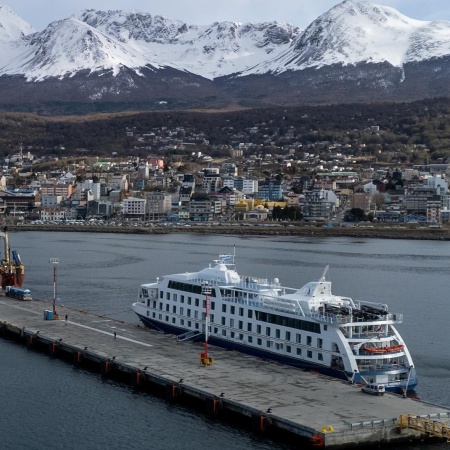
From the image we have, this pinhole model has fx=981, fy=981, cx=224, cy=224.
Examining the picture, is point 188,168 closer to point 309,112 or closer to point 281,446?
point 309,112

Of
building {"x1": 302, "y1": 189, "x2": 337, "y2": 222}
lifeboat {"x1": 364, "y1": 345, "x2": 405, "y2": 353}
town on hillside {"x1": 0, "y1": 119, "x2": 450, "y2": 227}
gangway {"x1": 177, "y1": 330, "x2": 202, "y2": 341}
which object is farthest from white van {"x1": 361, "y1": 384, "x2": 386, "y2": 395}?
building {"x1": 302, "y1": 189, "x2": 337, "y2": 222}

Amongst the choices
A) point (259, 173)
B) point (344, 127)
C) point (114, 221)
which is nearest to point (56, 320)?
point (114, 221)

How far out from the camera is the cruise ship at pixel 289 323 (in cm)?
1956

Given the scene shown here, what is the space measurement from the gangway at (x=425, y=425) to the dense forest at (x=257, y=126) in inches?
4042

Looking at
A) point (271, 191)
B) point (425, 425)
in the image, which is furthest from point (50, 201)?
point (425, 425)

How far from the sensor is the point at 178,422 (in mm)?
18266

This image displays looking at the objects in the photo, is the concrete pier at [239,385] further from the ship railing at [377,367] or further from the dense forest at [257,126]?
the dense forest at [257,126]

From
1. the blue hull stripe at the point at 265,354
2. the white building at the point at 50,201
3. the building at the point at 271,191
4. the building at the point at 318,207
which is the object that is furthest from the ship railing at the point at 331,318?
the white building at the point at 50,201

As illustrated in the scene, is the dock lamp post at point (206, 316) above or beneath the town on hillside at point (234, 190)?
beneath

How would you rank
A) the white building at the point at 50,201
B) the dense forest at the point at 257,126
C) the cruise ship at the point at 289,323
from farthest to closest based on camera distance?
the dense forest at the point at 257,126
the white building at the point at 50,201
the cruise ship at the point at 289,323

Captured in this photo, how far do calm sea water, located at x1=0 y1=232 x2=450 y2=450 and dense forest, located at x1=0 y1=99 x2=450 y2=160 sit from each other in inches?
2402

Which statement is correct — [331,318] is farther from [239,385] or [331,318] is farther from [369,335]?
[239,385]

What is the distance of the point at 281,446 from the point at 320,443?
1.03m

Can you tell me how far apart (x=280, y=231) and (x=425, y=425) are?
5845cm
